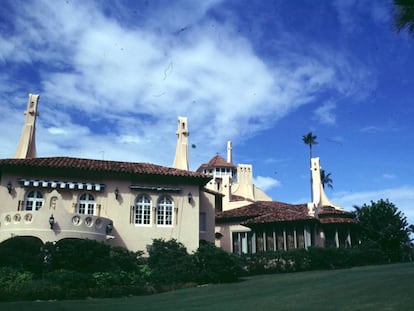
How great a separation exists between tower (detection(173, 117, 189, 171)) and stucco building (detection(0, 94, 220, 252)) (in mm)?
3535

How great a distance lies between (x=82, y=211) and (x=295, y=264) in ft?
48.3

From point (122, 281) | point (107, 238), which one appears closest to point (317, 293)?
point (122, 281)

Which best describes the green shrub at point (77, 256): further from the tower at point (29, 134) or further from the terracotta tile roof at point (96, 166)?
the tower at point (29, 134)

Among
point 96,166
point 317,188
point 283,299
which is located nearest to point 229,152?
point 317,188

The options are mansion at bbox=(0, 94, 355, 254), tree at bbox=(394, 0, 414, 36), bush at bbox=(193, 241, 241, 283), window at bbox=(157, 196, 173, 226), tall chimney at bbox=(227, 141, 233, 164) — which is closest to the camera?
tree at bbox=(394, 0, 414, 36)

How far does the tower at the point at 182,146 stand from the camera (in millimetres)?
36875

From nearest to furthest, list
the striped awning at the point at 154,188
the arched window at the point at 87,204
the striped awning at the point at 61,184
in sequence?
the striped awning at the point at 61,184 → the arched window at the point at 87,204 → the striped awning at the point at 154,188

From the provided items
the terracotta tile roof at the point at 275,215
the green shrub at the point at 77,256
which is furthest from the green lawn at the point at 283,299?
the terracotta tile roof at the point at 275,215

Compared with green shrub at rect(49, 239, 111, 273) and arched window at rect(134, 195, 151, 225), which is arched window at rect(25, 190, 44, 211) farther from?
arched window at rect(134, 195, 151, 225)

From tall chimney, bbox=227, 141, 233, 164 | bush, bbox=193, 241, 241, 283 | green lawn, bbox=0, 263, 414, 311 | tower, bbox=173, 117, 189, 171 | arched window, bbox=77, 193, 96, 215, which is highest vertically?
tall chimney, bbox=227, 141, 233, 164

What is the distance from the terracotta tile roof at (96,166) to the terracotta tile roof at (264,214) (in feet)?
21.0

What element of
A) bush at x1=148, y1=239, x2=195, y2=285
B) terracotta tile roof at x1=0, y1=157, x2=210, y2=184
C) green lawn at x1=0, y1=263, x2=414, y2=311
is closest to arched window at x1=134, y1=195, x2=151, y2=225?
terracotta tile roof at x1=0, y1=157, x2=210, y2=184

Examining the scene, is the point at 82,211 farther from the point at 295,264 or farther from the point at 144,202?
the point at 295,264

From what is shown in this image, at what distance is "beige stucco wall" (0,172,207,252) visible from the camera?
26094 millimetres
